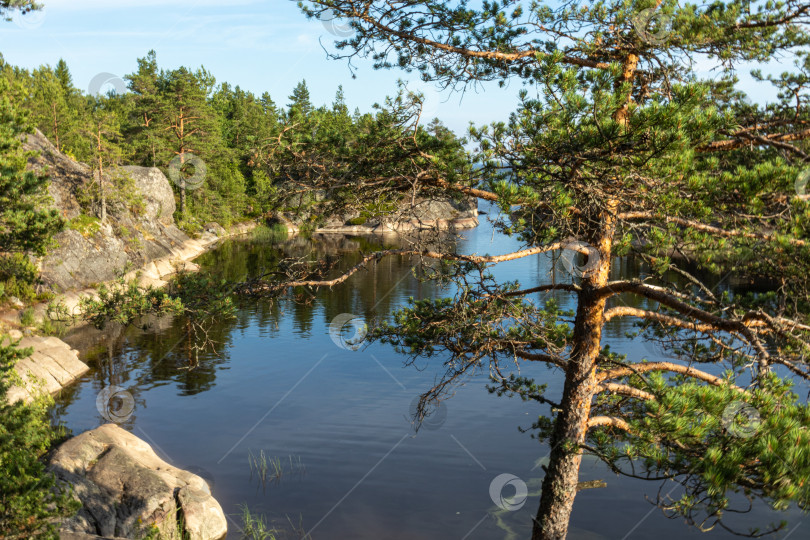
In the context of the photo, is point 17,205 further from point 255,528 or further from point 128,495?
point 255,528

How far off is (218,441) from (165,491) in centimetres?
598

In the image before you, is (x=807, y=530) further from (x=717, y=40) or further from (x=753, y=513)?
(x=717, y=40)

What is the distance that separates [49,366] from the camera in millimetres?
22578

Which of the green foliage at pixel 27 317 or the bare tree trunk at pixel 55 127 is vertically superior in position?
the bare tree trunk at pixel 55 127

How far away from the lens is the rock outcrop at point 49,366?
66.9ft

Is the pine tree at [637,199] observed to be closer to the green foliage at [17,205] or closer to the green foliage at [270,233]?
the green foliage at [17,205]

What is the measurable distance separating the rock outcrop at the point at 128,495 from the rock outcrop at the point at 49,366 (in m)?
8.29

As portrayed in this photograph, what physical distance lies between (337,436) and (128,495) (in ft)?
25.2

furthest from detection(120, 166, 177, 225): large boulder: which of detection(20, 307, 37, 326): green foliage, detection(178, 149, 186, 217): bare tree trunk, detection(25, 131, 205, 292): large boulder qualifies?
detection(20, 307, 37, 326): green foliage

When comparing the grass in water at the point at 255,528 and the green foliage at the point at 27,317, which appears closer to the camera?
the grass in water at the point at 255,528

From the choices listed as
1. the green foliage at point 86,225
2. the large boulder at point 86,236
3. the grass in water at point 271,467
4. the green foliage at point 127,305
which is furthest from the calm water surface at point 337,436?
the green foliage at point 86,225

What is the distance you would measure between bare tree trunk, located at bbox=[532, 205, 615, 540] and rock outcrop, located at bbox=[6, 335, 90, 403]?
17.4 metres

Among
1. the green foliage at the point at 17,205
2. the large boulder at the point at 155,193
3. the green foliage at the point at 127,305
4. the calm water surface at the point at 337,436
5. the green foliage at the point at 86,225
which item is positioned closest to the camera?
the green foliage at the point at 127,305

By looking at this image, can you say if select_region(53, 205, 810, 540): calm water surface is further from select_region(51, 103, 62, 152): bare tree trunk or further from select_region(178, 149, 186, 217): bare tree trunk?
select_region(178, 149, 186, 217): bare tree trunk
